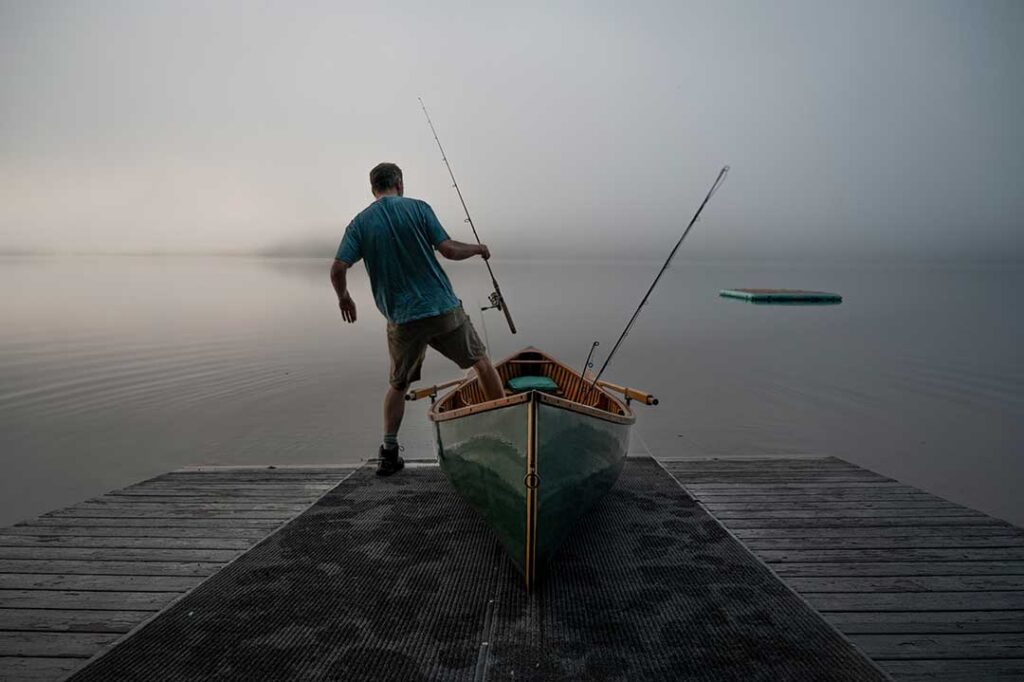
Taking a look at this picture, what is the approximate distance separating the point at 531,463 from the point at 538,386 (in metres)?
1.89

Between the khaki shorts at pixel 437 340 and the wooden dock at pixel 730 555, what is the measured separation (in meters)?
0.97

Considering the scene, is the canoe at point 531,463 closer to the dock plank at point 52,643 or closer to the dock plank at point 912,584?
the dock plank at point 912,584

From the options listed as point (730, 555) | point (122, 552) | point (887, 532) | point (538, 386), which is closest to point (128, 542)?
point (122, 552)

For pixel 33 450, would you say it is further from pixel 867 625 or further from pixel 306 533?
pixel 867 625

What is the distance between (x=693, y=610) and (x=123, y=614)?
8.67 ft

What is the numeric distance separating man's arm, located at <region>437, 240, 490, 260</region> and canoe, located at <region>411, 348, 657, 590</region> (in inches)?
42.9

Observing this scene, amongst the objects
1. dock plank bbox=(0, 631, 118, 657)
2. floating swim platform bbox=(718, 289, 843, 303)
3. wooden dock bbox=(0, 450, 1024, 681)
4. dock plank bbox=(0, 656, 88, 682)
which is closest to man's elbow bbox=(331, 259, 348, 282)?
wooden dock bbox=(0, 450, 1024, 681)

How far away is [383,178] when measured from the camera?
3.99 m

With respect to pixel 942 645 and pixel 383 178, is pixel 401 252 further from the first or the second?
pixel 942 645

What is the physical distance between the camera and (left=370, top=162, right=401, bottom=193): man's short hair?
3.98m

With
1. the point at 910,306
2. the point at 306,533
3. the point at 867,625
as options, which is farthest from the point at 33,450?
the point at 910,306

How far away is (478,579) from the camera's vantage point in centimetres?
283

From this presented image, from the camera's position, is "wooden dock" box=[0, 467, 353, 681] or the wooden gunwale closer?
"wooden dock" box=[0, 467, 353, 681]

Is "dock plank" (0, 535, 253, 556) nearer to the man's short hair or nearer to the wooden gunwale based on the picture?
the wooden gunwale
